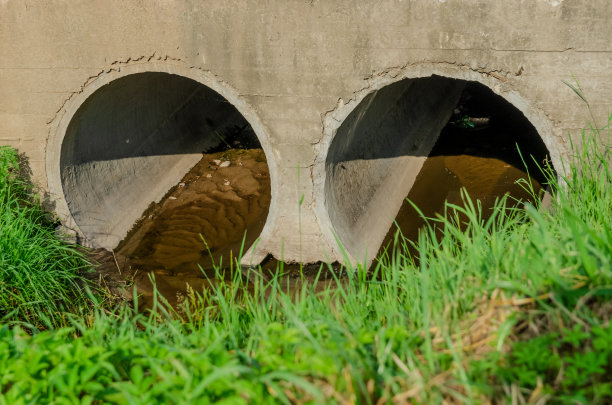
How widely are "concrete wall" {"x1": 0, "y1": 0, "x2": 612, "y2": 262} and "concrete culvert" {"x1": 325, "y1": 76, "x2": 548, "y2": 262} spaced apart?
0.34m

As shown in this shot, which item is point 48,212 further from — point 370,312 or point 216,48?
point 370,312

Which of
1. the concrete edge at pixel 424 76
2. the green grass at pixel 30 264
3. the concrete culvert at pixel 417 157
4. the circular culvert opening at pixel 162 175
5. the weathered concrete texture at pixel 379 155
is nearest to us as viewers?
the green grass at pixel 30 264

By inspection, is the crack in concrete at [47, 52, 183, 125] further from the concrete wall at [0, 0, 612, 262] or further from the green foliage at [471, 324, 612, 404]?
the green foliage at [471, 324, 612, 404]

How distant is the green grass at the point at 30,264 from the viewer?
14.6 ft

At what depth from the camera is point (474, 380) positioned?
2078 mm

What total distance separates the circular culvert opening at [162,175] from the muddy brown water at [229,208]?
0.06 ft

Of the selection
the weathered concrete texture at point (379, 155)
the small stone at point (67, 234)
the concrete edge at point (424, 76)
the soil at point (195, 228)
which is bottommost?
the soil at point (195, 228)

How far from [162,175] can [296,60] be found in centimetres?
323

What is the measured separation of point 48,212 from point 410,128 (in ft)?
14.3

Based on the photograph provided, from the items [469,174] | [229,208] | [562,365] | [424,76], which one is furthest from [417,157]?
[562,365]

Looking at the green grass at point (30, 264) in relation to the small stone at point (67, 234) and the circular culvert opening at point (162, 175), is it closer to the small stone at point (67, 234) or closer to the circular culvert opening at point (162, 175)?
the small stone at point (67, 234)

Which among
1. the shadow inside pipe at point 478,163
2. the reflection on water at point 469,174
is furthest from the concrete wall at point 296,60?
the reflection on water at point 469,174

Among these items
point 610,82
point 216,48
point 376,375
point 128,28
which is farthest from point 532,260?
point 128,28

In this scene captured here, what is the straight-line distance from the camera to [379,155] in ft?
22.7
